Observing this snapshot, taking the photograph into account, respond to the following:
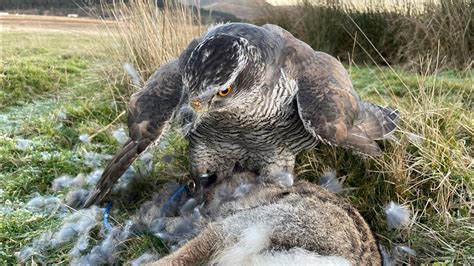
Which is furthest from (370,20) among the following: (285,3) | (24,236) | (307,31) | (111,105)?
(24,236)

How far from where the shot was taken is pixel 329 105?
3348mm

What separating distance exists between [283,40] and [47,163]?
91.2 inches

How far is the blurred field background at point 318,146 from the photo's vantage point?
3.53m

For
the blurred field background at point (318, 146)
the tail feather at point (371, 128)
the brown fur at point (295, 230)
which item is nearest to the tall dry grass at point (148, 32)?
the blurred field background at point (318, 146)

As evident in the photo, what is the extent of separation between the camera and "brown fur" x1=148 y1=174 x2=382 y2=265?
2.48 metres

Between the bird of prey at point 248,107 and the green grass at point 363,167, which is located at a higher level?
the bird of prey at point 248,107

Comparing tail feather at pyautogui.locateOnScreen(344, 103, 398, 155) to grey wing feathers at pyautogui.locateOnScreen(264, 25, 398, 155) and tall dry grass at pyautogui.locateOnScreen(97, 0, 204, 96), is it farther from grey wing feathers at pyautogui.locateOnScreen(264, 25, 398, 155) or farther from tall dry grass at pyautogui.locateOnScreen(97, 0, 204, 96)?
tall dry grass at pyautogui.locateOnScreen(97, 0, 204, 96)

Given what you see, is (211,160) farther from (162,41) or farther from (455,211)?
(162,41)

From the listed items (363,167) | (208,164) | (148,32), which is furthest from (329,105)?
(148,32)

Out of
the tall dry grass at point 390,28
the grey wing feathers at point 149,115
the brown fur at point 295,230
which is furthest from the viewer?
the tall dry grass at point 390,28

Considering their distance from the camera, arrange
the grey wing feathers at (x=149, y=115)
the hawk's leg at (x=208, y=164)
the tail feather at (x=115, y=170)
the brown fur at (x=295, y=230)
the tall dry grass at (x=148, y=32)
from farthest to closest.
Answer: the tall dry grass at (x=148, y=32) < the hawk's leg at (x=208, y=164) < the tail feather at (x=115, y=170) < the grey wing feathers at (x=149, y=115) < the brown fur at (x=295, y=230)

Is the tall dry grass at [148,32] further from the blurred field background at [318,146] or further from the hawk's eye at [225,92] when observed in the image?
the hawk's eye at [225,92]

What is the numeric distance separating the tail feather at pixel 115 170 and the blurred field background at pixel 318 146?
0.68ft

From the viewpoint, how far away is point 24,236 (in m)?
3.60
